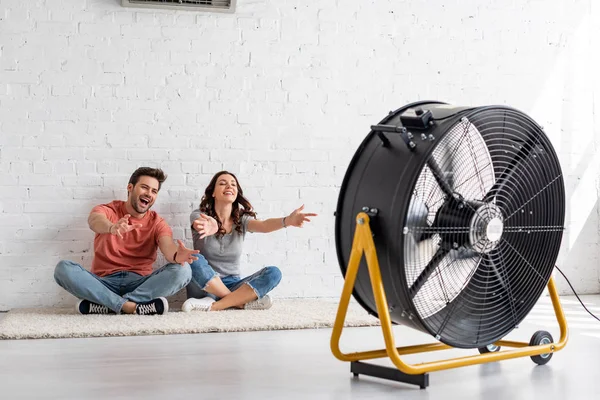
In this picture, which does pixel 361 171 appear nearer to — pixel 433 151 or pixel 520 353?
pixel 433 151

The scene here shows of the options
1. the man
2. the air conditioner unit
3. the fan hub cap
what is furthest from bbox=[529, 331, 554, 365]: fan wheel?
the air conditioner unit

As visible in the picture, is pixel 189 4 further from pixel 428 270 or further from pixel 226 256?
pixel 428 270

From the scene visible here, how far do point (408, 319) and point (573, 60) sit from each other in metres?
3.27

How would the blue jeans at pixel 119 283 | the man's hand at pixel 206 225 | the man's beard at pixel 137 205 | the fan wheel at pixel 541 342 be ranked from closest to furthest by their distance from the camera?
the fan wheel at pixel 541 342 → the man's hand at pixel 206 225 → the blue jeans at pixel 119 283 → the man's beard at pixel 137 205

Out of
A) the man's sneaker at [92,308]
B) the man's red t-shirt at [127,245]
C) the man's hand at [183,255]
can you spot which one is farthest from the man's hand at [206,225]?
the man's sneaker at [92,308]

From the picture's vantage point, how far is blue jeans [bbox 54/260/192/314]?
167 inches

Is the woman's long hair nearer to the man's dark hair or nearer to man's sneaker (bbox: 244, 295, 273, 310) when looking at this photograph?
the man's dark hair

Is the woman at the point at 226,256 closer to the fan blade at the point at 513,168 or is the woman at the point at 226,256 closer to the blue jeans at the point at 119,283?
the blue jeans at the point at 119,283

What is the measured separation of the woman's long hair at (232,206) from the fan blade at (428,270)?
2104mm

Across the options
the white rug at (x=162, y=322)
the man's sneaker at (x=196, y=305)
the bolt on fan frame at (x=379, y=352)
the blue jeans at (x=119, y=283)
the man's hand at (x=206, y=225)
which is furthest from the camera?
the man's sneaker at (x=196, y=305)

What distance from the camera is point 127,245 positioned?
4.55 meters

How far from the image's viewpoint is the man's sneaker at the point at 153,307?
168 inches

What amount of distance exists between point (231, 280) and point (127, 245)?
617 millimetres

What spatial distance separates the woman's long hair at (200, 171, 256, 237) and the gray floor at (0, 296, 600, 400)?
1011mm
